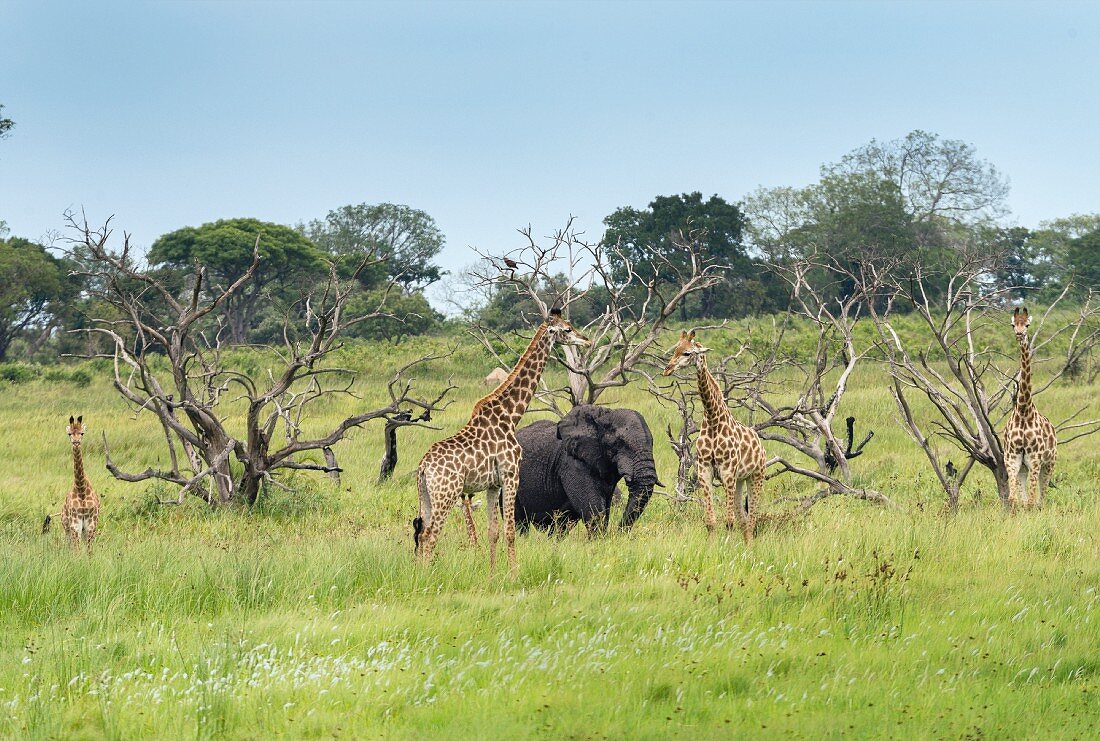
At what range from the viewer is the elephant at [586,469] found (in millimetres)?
11602

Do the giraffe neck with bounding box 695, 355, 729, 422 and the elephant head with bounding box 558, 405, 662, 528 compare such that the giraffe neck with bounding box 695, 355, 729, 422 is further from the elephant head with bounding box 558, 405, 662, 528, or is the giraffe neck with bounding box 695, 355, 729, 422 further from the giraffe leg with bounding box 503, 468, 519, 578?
the giraffe leg with bounding box 503, 468, 519, 578

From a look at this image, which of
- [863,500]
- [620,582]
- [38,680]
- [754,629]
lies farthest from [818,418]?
[38,680]

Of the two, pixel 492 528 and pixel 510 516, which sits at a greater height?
pixel 510 516

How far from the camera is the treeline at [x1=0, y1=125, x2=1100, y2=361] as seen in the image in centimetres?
5222

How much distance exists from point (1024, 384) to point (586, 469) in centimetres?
490

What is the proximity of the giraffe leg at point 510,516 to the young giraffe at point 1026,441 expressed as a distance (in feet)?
20.9

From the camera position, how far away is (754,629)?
7840 mm

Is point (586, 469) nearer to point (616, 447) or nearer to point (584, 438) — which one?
point (584, 438)

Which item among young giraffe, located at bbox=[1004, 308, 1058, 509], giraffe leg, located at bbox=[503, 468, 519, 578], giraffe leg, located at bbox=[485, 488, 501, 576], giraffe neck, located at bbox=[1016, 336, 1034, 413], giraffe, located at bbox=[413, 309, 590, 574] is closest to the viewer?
giraffe, located at bbox=[413, 309, 590, 574]

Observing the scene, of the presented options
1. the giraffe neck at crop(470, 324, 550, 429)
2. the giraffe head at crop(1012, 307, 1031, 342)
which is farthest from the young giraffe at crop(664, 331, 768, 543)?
the giraffe head at crop(1012, 307, 1031, 342)

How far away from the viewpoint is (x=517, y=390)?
32.0ft

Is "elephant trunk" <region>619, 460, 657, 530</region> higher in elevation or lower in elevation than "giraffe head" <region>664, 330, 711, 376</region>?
lower

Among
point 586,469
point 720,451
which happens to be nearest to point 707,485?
point 720,451

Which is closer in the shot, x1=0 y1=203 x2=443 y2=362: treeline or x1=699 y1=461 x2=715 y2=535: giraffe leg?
x1=699 y1=461 x2=715 y2=535: giraffe leg
